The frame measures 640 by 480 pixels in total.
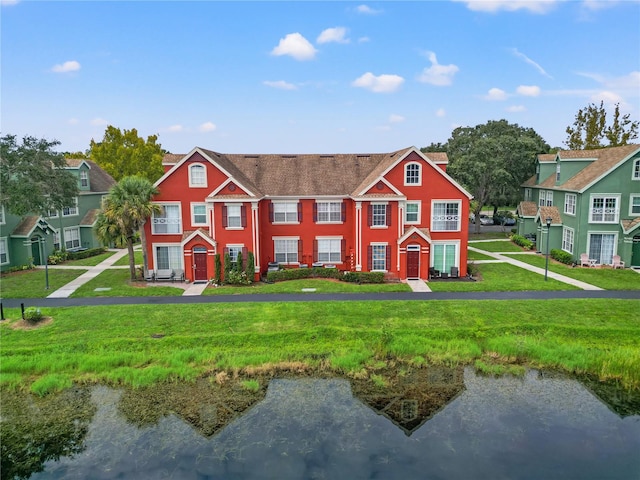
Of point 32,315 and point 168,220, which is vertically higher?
point 168,220

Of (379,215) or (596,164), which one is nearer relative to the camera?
(379,215)

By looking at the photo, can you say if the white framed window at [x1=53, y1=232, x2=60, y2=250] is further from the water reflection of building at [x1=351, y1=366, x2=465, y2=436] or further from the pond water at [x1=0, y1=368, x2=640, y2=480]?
the water reflection of building at [x1=351, y1=366, x2=465, y2=436]

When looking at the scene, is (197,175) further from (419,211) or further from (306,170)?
(419,211)

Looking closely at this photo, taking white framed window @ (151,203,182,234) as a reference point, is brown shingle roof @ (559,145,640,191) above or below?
above

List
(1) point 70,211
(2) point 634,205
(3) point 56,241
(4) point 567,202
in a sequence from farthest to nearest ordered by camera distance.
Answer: (1) point 70,211, (3) point 56,241, (4) point 567,202, (2) point 634,205

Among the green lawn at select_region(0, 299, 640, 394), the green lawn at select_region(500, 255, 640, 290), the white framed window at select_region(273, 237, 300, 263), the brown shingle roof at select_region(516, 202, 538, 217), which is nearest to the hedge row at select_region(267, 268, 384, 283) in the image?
the white framed window at select_region(273, 237, 300, 263)

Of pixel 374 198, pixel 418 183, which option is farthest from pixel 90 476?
pixel 418 183

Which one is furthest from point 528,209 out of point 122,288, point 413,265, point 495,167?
point 122,288
